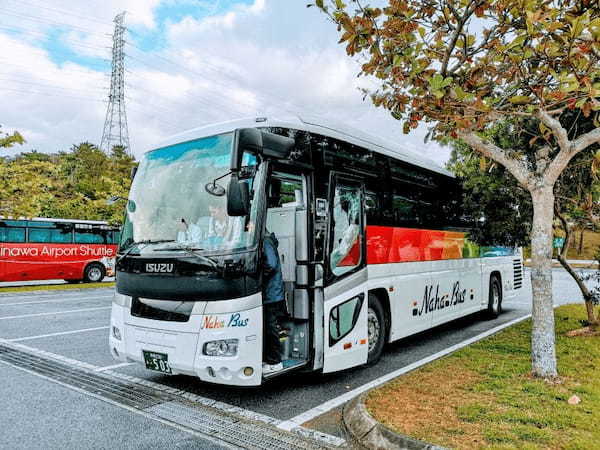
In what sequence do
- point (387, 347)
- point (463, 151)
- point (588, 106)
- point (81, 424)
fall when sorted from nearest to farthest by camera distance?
point (81, 424) → point (588, 106) → point (387, 347) → point (463, 151)

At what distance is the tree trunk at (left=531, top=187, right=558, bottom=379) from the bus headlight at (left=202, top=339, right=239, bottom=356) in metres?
3.58

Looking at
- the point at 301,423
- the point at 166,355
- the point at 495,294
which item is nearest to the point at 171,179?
the point at 166,355

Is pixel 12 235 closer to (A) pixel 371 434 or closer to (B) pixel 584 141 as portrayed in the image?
(A) pixel 371 434

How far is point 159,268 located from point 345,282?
238cm

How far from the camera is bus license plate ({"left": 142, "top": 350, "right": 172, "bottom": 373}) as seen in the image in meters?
5.18

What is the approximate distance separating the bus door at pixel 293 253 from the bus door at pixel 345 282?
1.03 feet

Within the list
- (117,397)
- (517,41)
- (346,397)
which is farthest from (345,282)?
(517,41)

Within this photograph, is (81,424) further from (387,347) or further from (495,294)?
(495,294)

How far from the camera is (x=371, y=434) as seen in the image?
4.32 m

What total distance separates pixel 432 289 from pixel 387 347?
4.40 feet

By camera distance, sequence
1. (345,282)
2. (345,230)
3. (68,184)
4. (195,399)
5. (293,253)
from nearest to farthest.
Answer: (195,399)
(293,253)
(345,282)
(345,230)
(68,184)

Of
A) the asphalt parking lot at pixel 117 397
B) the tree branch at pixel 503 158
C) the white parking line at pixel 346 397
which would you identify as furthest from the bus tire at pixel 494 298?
the tree branch at pixel 503 158

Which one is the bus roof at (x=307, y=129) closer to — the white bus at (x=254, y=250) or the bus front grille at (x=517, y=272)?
the white bus at (x=254, y=250)

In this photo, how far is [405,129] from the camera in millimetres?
6133
